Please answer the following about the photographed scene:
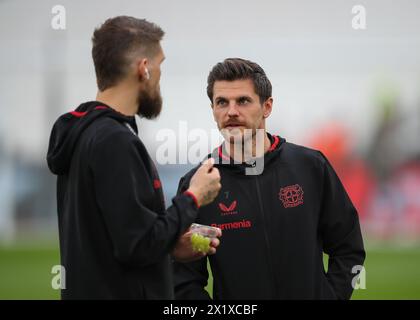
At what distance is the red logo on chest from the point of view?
3.79m

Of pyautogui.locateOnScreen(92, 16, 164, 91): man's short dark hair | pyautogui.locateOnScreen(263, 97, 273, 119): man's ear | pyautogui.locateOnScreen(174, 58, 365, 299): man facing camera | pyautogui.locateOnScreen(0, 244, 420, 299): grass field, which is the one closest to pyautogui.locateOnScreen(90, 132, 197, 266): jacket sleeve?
pyautogui.locateOnScreen(92, 16, 164, 91): man's short dark hair

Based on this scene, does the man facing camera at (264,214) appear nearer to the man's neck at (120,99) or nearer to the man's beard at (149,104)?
the man's beard at (149,104)

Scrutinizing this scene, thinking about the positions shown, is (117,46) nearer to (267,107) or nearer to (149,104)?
(149,104)

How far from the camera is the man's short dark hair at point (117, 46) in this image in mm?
3146

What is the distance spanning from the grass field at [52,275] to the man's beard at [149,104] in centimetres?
976

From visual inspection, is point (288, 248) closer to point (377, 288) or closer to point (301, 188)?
point (301, 188)


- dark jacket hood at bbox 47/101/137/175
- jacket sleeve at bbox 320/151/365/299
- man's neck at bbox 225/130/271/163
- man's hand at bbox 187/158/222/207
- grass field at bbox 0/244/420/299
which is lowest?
grass field at bbox 0/244/420/299

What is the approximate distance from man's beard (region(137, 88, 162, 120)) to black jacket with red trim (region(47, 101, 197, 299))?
6.0 inches

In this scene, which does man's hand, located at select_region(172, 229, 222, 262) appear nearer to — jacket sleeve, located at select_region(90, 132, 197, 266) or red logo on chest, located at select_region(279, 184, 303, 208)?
jacket sleeve, located at select_region(90, 132, 197, 266)

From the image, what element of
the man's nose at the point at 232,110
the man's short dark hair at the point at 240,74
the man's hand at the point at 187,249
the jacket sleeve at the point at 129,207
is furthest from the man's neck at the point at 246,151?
the jacket sleeve at the point at 129,207

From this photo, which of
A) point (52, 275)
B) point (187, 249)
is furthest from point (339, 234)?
point (52, 275)

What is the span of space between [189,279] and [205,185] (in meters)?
0.89

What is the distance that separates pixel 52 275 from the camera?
643 inches
